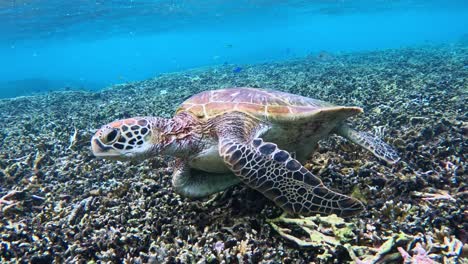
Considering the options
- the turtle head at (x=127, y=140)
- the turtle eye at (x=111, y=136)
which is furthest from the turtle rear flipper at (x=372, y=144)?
the turtle eye at (x=111, y=136)

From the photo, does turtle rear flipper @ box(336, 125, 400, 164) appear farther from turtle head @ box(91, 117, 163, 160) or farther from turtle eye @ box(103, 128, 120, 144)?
turtle eye @ box(103, 128, 120, 144)

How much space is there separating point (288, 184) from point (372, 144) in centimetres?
175

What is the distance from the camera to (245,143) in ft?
9.79

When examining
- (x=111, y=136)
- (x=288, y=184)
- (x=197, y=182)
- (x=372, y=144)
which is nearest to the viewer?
(x=288, y=184)

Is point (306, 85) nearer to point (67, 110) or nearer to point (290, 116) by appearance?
point (290, 116)

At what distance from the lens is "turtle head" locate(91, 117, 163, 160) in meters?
2.77

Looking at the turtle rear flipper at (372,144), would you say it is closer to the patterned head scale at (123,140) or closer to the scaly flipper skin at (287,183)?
the scaly flipper skin at (287,183)

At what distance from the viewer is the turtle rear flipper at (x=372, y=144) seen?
3564 mm

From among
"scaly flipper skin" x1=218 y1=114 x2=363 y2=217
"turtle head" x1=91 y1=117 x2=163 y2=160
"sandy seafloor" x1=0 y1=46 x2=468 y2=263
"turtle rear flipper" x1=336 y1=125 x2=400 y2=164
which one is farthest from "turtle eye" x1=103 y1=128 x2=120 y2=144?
"turtle rear flipper" x1=336 y1=125 x2=400 y2=164

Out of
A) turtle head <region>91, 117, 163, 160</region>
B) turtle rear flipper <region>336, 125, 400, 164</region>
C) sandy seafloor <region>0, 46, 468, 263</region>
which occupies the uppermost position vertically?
turtle head <region>91, 117, 163, 160</region>

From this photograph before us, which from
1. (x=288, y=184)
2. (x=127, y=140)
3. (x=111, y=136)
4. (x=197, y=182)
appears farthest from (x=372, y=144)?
(x=111, y=136)

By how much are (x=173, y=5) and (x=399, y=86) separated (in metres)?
27.0

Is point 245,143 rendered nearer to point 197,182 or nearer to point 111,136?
point 197,182

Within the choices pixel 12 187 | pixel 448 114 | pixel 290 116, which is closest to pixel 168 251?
pixel 290 116
